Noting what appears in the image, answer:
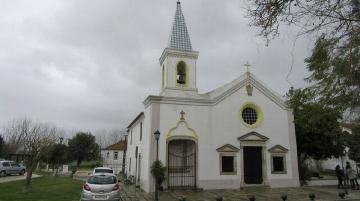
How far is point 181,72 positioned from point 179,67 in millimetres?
381

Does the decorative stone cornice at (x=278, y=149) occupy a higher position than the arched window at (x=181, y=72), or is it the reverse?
the arched window at (x=181, y=72)

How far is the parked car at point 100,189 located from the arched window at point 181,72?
9534 millimetres

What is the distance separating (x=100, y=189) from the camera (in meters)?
14.2

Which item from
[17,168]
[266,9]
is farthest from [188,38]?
[17,168]

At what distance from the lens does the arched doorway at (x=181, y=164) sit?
65.5ft

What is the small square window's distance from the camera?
→ 20.7 m

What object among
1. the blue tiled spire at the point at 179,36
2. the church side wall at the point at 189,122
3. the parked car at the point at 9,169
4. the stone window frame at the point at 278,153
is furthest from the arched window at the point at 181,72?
the parked car at the point at 9,169

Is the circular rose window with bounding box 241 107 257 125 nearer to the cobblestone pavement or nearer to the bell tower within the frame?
the bell tower

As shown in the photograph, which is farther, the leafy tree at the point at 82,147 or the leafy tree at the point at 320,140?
the leafy tree at the point at 82,147

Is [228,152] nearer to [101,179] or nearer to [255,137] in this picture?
[255,137]

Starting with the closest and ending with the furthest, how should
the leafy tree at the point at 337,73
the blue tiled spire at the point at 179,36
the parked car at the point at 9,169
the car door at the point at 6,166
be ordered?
the leafy tree at the point at 337,73 < the blue tiled spire at the point at 179,36 < the parked car at the point at 9,169 < the car door at the point at 6,166

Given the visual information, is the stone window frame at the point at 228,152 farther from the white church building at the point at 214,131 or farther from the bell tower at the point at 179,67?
the bell tower at the point at 179,67

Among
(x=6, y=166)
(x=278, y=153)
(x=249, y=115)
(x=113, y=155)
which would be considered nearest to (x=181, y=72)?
(x=249, y=115)

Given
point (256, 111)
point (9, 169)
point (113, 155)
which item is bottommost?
point (9, 169)
